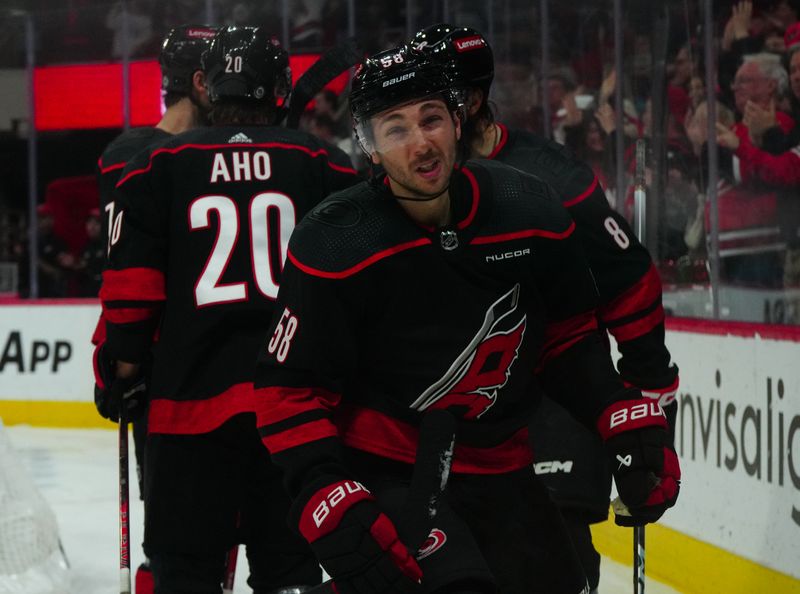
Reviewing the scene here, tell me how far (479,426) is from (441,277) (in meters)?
0.20

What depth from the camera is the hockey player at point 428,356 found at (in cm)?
154

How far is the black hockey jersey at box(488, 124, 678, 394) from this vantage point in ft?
6.74

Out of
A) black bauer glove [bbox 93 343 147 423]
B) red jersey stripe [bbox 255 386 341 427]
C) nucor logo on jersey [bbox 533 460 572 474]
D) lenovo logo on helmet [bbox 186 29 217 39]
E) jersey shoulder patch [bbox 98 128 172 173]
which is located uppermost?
lenovo logo on helmet [bbox 186 29 217 39]

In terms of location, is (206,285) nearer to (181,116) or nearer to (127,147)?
(127,147)

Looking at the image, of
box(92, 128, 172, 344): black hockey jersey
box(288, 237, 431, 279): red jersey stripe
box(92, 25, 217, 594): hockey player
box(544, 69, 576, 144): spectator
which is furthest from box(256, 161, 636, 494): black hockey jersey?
box(544, 69, 576, 144): spectator

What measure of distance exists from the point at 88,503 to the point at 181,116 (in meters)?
2.27

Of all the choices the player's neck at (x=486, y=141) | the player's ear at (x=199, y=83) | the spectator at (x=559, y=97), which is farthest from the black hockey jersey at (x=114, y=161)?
the spectator at (x=559, y=97)

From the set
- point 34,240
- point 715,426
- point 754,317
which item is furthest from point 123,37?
point 715,426

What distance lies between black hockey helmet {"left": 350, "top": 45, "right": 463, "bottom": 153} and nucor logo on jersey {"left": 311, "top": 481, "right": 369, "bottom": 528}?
421 millimetres

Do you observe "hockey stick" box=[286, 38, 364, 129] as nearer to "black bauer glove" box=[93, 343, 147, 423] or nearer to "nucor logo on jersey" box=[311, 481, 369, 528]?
"black bauer glove" box=[93, 343, 147, 423]

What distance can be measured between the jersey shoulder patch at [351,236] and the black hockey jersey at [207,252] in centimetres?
57

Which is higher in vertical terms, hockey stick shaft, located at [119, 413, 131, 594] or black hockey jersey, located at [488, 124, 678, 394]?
black hockey jersey, located at [488, 124, 678, 394]

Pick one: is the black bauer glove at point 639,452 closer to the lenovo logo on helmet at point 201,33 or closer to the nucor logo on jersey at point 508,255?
the nucor logo on jersey at point 508,255

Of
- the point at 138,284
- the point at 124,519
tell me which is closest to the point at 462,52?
the point at 138,284
